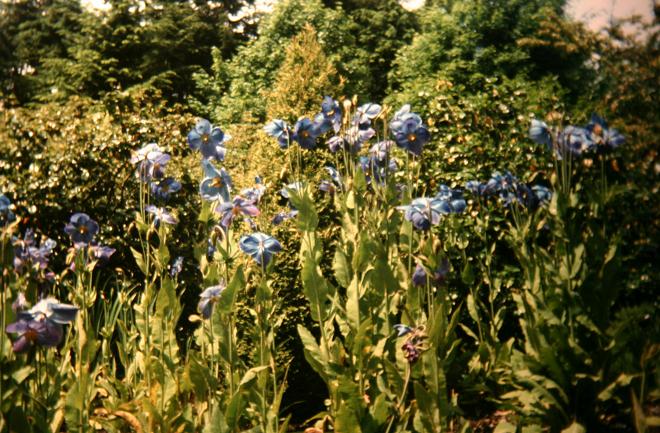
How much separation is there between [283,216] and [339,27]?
11813 millimetres

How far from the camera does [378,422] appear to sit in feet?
8.55

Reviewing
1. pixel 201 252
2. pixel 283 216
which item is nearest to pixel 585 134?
pixel 283 216

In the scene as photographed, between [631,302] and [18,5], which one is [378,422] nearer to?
[631,302]

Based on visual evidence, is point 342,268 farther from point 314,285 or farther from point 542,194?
point 542,194

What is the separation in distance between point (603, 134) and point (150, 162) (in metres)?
2.18

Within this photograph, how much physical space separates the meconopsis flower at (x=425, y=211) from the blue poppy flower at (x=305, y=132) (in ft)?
2.13

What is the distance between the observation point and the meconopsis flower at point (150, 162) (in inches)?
121

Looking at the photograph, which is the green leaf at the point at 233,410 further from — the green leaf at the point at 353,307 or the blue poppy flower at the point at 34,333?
the blue poppy flower at the point at 34,333

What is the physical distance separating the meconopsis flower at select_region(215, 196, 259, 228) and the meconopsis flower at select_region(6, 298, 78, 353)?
39.6 inches

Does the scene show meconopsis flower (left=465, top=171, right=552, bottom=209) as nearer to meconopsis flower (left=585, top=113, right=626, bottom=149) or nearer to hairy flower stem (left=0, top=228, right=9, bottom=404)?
meconopsis flower (left=585, top=113, right=626, bottom=149)

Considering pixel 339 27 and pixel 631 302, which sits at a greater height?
pixel 339 27

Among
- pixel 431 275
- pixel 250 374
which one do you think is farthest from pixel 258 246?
pixel 431 275

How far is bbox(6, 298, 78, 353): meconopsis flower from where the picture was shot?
6.59 feet

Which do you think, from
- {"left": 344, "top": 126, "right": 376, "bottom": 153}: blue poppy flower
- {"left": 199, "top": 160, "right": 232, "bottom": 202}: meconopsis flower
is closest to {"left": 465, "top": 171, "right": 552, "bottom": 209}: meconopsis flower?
{"left": 344, "top": 126, "right": 376, "bottom": 153}: blue poppy flower
